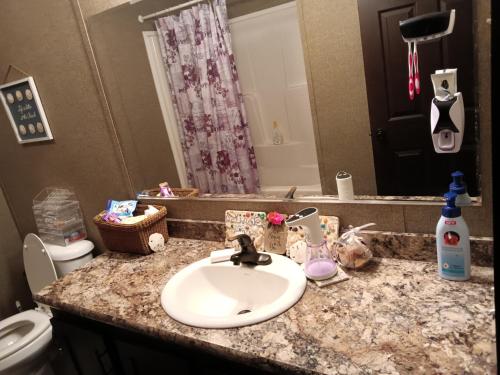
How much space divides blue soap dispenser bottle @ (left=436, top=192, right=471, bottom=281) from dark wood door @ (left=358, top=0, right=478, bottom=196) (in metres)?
0.12

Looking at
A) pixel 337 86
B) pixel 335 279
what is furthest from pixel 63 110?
pixel 335 279

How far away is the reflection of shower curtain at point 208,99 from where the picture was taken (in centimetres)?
133

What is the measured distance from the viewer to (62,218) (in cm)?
195

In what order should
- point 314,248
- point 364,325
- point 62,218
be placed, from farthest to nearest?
point 62,218, point 314,248, point 364,325

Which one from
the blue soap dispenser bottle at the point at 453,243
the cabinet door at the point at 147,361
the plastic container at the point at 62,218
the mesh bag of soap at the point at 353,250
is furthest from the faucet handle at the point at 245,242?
the plastic container at the point at 62,218

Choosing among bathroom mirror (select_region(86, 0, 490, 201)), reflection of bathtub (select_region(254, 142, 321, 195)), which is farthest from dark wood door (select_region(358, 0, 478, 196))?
reflection of bathtub (select_region(254, 142, 321, 195))

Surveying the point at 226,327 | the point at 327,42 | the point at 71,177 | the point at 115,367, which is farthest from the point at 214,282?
the point at 71,177

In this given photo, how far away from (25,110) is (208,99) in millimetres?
1073

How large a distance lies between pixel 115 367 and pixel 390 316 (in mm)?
962

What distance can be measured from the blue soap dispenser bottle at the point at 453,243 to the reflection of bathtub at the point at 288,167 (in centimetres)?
43

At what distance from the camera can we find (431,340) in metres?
0.79

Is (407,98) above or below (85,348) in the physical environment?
above

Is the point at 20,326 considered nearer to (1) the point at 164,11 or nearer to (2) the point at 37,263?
(2) the point at 37,263

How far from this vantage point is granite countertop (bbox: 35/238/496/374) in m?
0.75
